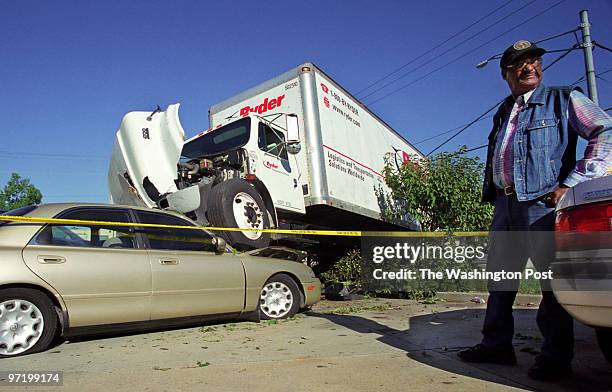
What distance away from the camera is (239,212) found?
6.61m

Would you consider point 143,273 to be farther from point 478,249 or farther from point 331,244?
point 478,249

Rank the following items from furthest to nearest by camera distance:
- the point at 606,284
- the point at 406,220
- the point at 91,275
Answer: the point at 406,220 < the point at 91,275 < the point at 606,284

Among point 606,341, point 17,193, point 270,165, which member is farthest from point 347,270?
point 17,193

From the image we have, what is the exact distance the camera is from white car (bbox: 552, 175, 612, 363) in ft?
7.08

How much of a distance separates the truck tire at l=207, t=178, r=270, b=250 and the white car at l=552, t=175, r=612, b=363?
4397 mm

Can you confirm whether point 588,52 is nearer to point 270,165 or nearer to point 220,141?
point 270,165

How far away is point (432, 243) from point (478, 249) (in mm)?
871

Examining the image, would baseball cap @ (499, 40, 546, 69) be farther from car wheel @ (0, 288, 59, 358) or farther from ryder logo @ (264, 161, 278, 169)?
ryder logo @ (264, 161, 278, 169)

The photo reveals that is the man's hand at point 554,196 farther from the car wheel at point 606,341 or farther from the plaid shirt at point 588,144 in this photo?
the car wheel at point 606,341

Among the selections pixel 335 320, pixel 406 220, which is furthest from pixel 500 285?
pixel 406 220

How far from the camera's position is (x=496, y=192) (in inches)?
140

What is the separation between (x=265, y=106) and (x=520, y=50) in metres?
5.78

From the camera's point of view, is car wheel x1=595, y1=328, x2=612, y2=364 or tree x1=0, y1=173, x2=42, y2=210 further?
tree x1=0, y1=173, x2=42, y2=210

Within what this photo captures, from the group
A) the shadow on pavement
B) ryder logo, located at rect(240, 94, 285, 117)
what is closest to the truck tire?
the shadow on pavement
